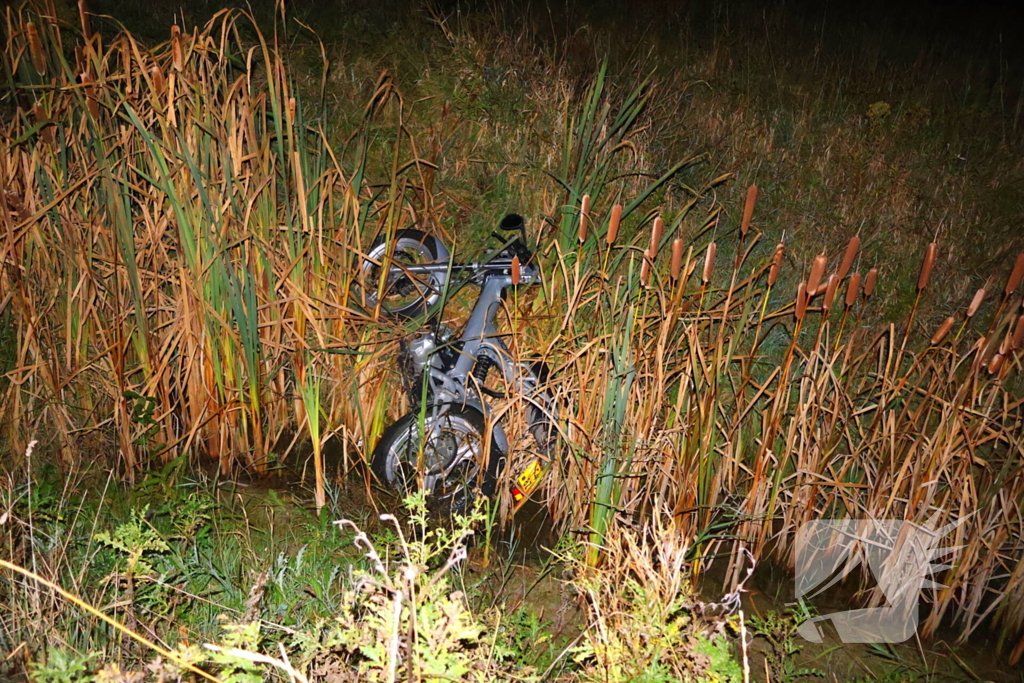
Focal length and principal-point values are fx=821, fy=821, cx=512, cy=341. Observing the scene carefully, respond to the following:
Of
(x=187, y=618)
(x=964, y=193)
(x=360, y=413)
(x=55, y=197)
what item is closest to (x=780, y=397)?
(x=360, y=413)

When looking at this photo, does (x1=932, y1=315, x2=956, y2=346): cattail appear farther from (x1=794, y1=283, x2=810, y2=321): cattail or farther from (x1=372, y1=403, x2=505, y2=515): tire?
(x1=372, y1=403, x2=505, y2=515): tire

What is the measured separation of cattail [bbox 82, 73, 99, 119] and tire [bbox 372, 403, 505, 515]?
1371 mm

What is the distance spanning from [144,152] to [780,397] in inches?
84.1

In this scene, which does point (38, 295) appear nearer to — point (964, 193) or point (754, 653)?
point (754, 653)

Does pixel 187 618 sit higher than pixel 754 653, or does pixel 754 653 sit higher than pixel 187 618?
pixel 187 618

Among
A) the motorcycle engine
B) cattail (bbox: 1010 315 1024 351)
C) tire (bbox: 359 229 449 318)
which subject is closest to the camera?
cattail (bbox: 1010 315 1024 351)

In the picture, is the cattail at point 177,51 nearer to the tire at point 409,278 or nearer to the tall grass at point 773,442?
the tire at point 409,278

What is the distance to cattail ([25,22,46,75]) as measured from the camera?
2.51 metres

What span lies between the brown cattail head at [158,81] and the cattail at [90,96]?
6.9 inches

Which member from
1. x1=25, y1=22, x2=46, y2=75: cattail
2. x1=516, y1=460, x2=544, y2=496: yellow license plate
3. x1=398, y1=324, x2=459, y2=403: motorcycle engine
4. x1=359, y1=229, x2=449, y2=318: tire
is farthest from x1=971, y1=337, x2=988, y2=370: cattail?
x1=25, y1=22, x2=46, y2=75: cattail

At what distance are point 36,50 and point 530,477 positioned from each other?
206 cm

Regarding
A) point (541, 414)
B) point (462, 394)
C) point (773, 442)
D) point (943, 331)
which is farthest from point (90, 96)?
point (943, 331)

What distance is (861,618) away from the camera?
266 cm

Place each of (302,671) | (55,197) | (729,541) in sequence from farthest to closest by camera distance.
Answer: (729,541)
(55,197)
(302,671)
